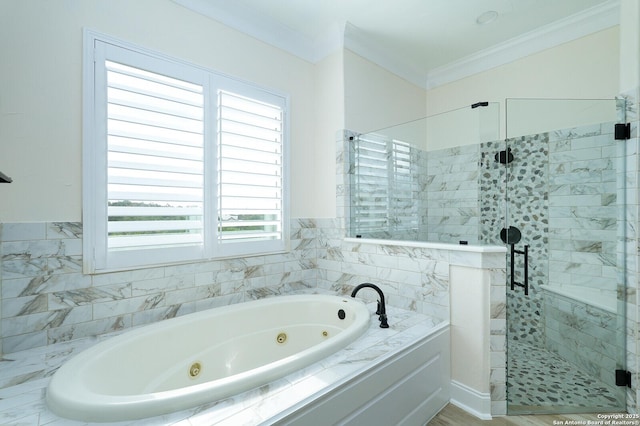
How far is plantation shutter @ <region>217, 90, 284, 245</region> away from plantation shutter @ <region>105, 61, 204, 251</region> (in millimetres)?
178

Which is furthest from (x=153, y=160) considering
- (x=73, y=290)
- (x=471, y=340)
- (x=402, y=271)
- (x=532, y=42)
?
(x=532, y=42)

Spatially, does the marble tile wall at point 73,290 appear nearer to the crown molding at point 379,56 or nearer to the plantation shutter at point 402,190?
the plantation shutter at point 402,190

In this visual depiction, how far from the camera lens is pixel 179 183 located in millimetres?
2051

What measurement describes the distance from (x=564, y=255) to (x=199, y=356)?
2510 mm

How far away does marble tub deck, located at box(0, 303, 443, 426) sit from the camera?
1027mm

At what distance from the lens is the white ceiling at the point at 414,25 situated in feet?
7.59

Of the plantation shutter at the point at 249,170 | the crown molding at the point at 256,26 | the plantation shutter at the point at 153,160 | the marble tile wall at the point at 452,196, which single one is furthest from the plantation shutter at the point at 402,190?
the plantation shutter at the point at 153,160

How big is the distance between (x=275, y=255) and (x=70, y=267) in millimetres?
1378

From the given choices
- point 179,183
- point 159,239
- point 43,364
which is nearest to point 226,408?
point 43,364

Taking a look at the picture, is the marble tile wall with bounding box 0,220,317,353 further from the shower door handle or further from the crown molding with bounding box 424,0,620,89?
the crown molding with bounding box 424,0,620,89

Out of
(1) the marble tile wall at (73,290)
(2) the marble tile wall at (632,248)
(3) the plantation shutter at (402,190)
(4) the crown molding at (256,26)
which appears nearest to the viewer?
(1) the marble tile wall at (73,290)

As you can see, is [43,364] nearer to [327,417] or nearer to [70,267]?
[70,267]

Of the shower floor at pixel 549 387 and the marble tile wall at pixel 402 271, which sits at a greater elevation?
the marble tile wall at pixel 402 271

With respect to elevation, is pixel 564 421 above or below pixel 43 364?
below
